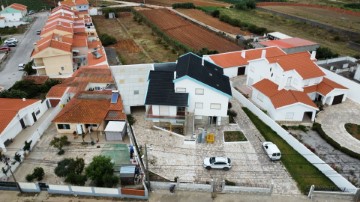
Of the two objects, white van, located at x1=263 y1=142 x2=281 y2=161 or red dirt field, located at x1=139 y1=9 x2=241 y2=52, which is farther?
red dirt field, located at x1=139 y1=9 x2=241 y2=52

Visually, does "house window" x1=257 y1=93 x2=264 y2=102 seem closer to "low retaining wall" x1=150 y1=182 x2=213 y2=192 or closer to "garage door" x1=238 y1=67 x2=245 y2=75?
"garage door" x1=238 y1=67 x2=245 y2=75

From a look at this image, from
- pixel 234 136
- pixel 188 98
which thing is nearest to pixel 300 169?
pixel 234 136

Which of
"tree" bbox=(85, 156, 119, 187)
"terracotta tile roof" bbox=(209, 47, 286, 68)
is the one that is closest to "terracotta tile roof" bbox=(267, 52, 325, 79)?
"terracotta tile roof" bbox=(209, 47, 286, 68)

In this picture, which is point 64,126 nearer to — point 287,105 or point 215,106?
point 215,106

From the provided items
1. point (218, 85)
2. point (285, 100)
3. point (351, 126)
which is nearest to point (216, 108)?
point (218, 85)

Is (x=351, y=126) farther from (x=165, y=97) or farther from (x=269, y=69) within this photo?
(x=165, y=97)

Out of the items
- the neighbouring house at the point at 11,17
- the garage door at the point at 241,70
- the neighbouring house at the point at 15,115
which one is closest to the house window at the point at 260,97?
the garage door at the point at 241,70

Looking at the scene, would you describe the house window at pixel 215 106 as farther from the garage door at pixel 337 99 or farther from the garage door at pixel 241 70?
the garage door at pixel 337 99
